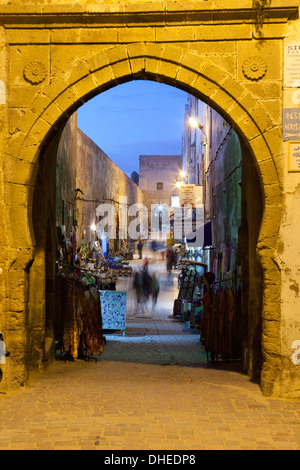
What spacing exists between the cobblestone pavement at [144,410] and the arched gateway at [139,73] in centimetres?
49

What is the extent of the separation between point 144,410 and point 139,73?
3.75 metres

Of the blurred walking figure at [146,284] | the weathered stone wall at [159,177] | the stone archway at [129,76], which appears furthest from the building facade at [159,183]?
the stone archway at [129,76]

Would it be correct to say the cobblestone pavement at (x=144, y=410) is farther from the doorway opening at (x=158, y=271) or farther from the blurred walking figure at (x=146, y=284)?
the blurred walking figure at (x=146, y=284)

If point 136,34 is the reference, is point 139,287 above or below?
below

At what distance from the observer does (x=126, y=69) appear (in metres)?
6.03

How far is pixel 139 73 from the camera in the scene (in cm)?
610

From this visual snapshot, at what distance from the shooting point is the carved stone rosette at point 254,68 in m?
5.89

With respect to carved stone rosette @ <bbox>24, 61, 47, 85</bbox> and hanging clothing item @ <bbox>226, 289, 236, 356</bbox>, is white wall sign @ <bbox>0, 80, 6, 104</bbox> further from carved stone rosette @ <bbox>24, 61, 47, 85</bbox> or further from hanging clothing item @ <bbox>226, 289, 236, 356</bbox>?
hanging clothing item @ <bbox>226, 289, 236, 356</bbox>

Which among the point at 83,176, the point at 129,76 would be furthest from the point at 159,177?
the point at 129,76

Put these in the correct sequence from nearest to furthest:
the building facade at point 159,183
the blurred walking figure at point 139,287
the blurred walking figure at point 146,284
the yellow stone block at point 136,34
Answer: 1. the yellow stone block at point 136,34
2. the blurred walking figure at point 139,287
3. the blurred walking figure at point 146,284
4. the building facade at point 159,183

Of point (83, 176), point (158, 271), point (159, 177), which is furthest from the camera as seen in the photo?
point (159, 177)

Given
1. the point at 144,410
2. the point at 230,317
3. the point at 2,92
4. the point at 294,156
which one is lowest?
the point at 144,410

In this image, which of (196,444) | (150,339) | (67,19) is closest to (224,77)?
(67,19)

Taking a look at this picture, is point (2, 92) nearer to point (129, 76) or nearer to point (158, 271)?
point (129, 76)
